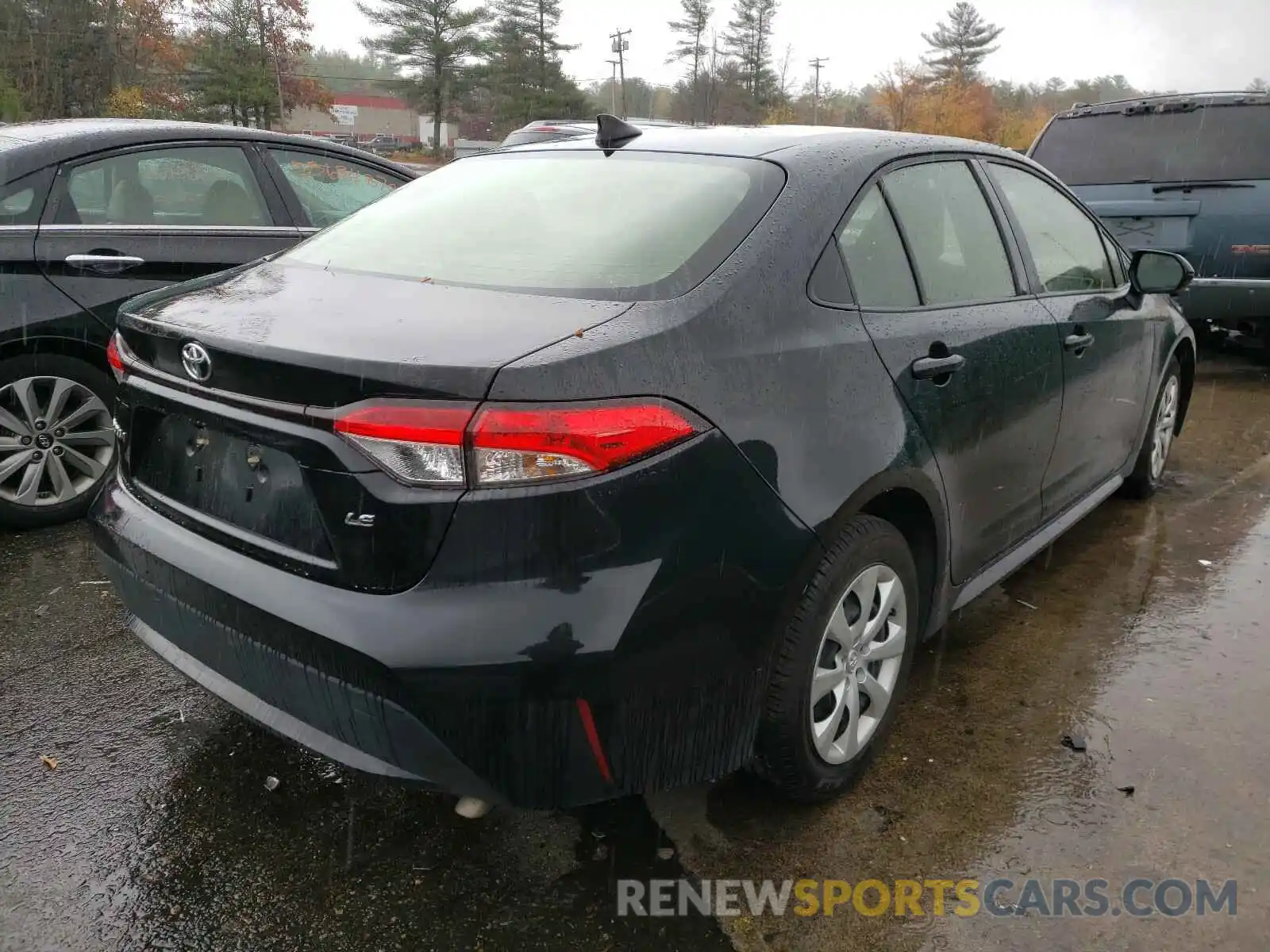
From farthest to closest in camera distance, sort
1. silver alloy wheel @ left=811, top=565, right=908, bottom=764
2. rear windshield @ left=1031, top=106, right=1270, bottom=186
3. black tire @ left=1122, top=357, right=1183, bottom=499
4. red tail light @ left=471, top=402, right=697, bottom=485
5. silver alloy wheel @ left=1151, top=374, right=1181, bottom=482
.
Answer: rear windshield @ left=1031, top=106, right=1270, bottom=186 → silver alloy wheel @ left=1151, top=374, right=1181, bottom=482 → black tire @ left=1122, top=357, right=1183, bottom=499 → silver alloy wheel @ left=811, top=565, right=908, bottom=764 → red tail light @ left=471, top=402, right=697, bottom=485

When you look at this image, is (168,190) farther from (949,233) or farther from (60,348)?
(949,233)

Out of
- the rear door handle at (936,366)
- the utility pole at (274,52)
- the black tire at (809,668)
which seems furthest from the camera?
the utility pole at (274,52)

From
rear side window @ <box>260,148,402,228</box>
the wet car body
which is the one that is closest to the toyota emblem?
rear side window @ <box>260,148,402,228</box>

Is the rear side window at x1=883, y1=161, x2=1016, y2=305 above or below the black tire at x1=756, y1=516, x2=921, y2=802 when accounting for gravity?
above

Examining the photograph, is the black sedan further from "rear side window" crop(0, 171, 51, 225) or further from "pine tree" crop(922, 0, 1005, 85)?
"pine tree" crop(922, 0, 1005, 85)

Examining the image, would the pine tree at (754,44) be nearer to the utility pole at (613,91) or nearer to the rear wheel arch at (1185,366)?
the utility pole at (613,91)

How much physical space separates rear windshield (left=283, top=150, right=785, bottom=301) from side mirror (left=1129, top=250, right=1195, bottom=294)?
88.8 inches

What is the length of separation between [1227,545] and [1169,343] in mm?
927

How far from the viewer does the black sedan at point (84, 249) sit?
157 inches

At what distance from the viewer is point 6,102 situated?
1218 inches

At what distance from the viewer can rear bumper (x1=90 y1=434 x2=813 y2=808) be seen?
69.2 inches

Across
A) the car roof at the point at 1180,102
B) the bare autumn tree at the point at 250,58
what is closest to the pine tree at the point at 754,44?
the bare autumn tree at the point at 250,58

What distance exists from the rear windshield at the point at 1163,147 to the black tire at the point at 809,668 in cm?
607

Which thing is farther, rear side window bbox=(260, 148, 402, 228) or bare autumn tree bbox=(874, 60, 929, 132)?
bare autumn tree bbox=(874, 60, 929, 132)
